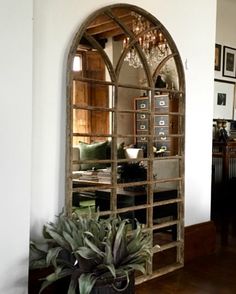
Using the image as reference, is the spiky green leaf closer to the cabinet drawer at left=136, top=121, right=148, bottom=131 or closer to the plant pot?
the plant pot

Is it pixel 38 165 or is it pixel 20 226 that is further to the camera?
pixel 38 165

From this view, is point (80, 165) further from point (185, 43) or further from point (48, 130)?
point (185, 43)

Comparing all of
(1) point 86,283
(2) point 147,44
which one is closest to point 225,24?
(2) point 147,44

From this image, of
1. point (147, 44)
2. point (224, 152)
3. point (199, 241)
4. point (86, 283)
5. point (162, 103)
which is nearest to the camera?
point (86, 283)

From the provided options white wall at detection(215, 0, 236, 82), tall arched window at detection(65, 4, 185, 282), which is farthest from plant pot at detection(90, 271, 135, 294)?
white wall at detection(215, 0, 236, 82)

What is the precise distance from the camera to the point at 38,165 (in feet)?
7.96

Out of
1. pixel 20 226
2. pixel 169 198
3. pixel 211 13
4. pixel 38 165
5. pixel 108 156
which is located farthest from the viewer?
pixel 211 13

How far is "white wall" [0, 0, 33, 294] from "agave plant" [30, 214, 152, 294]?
0.17 meters

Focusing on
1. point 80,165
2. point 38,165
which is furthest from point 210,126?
point 38,165

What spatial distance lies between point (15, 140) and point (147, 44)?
147 centimetres

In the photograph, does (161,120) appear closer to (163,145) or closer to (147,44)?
(163,145)

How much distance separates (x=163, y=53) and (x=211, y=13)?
0.83m

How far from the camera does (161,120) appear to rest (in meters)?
3.16

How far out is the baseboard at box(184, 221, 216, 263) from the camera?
345cm
